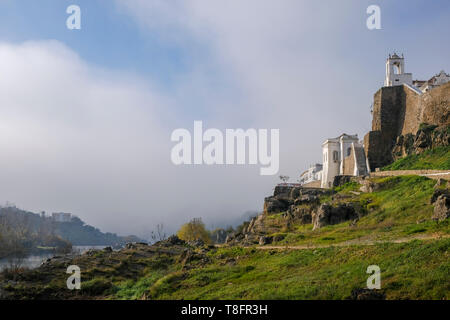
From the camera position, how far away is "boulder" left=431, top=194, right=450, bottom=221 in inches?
664

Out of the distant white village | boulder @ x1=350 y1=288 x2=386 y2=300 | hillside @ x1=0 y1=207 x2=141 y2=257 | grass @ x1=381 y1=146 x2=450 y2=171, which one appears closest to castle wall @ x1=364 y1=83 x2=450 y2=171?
the distant white village

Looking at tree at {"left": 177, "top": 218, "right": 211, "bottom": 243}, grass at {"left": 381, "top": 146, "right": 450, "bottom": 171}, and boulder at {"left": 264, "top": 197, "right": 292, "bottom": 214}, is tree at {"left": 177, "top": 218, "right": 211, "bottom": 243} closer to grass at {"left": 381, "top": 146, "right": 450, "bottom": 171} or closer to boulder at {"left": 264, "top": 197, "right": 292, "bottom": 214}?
boulder at {"left": 264, "top": 197, "right": 292, "bottom": 214}

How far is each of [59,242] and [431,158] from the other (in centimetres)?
10790

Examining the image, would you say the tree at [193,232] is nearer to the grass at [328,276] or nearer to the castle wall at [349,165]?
the castle wall at [349,165]

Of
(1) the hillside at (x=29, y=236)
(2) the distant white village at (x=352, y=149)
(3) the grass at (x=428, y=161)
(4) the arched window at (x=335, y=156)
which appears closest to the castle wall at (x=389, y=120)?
(2) the distant white village at (x=352, y=149)

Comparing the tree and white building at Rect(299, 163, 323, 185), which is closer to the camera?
the tree

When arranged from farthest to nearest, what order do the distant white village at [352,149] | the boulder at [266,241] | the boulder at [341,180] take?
1. the distant white village at [352,149]
2. the boulder at [341,180]
3. the boulder at [266,241]

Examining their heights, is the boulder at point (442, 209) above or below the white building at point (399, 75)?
below

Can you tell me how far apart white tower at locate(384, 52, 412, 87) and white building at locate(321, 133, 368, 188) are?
36.0 feet

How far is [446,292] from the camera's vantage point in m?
8.84

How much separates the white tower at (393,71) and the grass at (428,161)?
19.8 metres

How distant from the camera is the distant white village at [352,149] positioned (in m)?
45.6

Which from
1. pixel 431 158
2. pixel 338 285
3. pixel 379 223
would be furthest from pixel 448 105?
pixel 338 285
